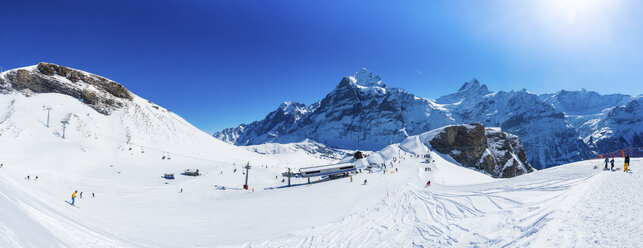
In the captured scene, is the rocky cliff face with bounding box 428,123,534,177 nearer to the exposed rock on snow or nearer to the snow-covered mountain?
the exposed rock on snow

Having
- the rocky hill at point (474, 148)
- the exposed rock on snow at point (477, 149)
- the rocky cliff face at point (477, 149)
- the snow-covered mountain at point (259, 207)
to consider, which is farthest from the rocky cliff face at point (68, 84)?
the rocky cliff face at point (477, 149)

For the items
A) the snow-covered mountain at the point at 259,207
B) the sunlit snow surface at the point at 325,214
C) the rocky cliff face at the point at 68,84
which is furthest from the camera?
the rocky cliff face at the point at 68,84

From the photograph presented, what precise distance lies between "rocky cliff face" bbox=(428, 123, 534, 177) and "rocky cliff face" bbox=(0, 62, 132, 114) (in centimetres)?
10534

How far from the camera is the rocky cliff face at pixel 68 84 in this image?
215ft

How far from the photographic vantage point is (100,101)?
74.3 m

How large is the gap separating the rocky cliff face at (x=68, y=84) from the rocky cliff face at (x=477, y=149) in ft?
346

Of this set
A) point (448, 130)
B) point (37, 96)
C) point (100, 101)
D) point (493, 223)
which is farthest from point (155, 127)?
point (448, 130)

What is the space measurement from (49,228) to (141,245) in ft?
12.4

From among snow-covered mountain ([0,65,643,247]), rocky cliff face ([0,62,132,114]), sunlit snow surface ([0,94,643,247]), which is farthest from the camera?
rocky cliff face ([0,62,132,114])

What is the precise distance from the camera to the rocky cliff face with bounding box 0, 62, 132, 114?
65.5 m

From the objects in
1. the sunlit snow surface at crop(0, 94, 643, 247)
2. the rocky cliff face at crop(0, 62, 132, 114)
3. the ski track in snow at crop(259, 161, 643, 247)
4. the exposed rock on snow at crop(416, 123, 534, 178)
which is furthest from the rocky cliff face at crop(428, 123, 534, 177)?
the rocky cliff face at crop(0, 62, 132, 114)

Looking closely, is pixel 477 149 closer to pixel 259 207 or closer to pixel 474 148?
pixel 474 148

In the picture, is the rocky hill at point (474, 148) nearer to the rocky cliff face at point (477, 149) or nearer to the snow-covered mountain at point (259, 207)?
the rocky cliff face at point (477, 149)

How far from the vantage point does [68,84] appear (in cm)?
7212
